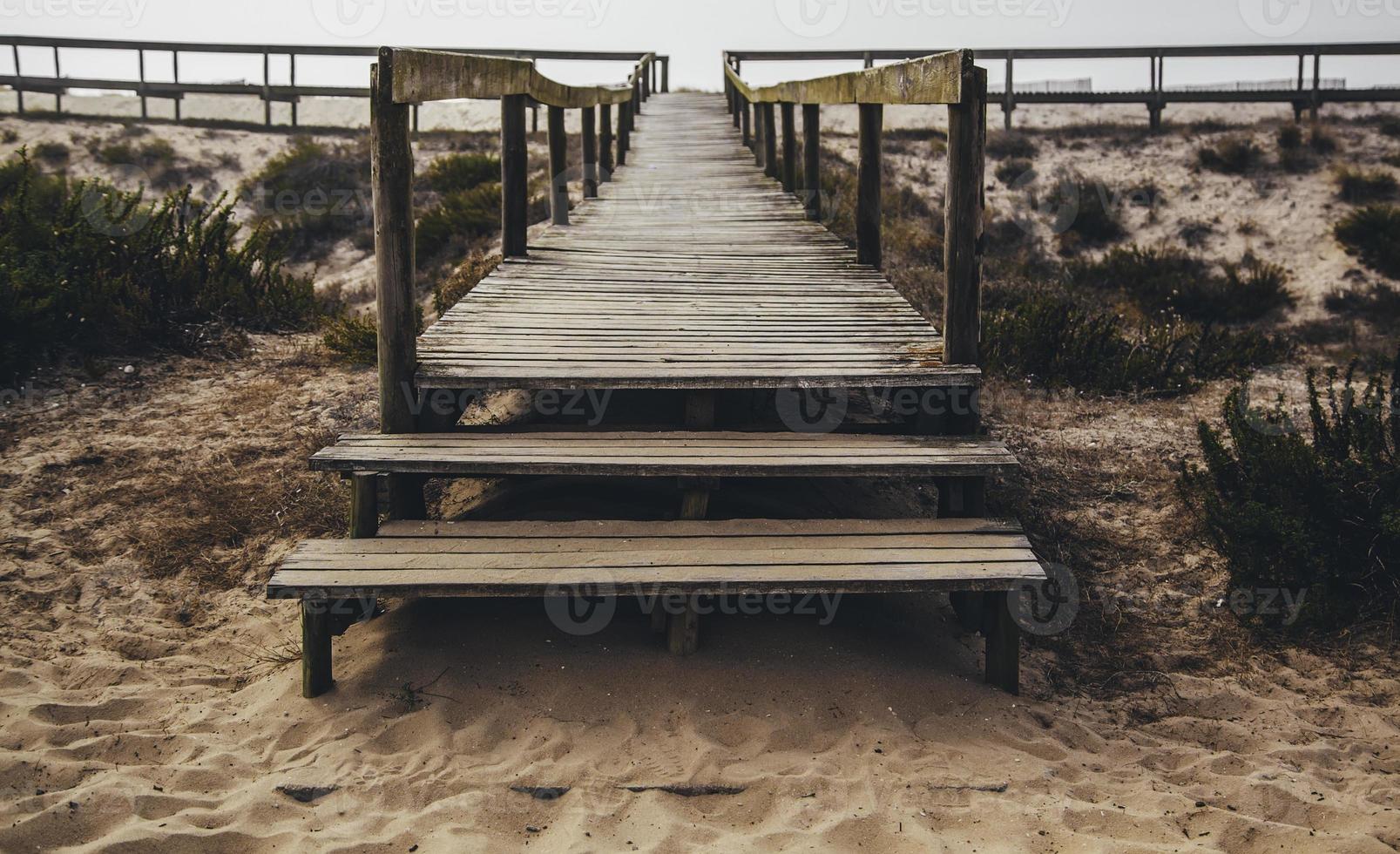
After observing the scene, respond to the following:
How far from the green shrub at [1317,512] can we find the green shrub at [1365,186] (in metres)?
13.6

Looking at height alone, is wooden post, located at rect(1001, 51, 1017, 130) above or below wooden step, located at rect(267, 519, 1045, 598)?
above

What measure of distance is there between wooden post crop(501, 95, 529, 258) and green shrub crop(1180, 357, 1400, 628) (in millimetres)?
3964

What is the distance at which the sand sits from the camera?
2.79 m

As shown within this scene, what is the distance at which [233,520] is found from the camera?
483cm

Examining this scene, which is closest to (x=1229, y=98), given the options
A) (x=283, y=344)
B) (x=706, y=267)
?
(x=706, y=267)

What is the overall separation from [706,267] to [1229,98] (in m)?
17.4

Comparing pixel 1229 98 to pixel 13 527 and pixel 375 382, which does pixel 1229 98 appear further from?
pixel 13 527

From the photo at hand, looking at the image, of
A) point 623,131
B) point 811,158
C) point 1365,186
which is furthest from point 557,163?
point 1365,186

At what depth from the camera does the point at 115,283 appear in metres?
6.48

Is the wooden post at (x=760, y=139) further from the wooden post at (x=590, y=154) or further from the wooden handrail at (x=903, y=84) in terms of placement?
the wooden handrail at (x=903, y=84)

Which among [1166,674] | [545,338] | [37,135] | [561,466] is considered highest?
[37,135]

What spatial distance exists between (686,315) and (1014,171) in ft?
47.7

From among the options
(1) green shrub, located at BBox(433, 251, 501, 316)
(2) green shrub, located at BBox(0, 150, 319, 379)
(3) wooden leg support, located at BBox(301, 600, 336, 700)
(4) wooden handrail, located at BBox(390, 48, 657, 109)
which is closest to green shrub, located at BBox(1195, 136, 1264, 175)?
(1) green shrub, located at BBox(433, 251, 501, 316)

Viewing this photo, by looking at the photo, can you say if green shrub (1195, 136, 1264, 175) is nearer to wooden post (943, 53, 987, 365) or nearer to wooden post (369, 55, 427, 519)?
wooden post (943, 53, 987, 365)
